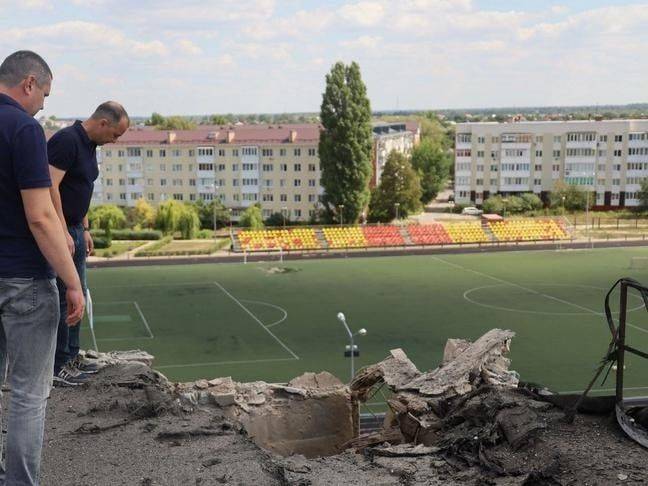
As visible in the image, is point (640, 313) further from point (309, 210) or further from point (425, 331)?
point (309, 210)

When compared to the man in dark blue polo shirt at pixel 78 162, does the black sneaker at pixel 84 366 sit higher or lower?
lower

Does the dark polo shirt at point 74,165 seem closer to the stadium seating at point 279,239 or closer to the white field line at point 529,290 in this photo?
the white field line at point 529,290

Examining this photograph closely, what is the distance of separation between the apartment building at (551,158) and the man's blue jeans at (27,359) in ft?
271

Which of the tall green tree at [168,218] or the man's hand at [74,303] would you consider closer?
the man's hand at [74,303]

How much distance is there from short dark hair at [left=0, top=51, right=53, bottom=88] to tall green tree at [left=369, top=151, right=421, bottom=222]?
238 feet

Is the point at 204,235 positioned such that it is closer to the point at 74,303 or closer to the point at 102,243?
the point at 102,243

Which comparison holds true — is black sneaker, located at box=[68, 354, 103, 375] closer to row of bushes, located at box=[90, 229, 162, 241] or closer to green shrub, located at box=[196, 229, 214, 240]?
row of bushes, located at box=[90, 229, 162, 241]

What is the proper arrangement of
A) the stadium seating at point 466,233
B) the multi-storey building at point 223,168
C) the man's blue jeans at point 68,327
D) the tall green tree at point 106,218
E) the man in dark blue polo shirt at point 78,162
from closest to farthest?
1. the man in dark blue polo shirt at point 78,162
2. the man's blue jeans at point 68,327
3. the stadium seating at point 466,233
4. the tall green tree at point 106,218
5. the multi-storey building at point 223,168

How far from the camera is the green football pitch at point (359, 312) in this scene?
94.0 ft

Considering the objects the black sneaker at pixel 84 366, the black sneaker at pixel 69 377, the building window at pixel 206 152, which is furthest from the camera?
the building window at pixel 206 152

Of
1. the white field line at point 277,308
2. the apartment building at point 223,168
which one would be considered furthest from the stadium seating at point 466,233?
the white field line at point 277,308

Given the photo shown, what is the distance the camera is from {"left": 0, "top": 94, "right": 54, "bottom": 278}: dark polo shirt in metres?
5.50

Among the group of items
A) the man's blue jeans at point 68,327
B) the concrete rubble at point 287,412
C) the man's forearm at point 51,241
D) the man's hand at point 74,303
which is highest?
the man's forearm at point 51,241

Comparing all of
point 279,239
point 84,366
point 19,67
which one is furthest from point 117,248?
point 19,67
